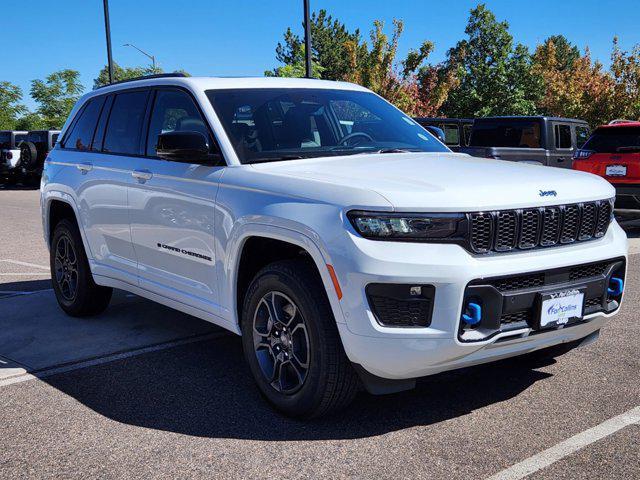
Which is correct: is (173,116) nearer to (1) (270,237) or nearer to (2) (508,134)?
(1) (270,237)

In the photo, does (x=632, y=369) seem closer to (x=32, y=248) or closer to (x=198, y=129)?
(x=198, y=129)

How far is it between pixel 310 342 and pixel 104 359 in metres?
2.06

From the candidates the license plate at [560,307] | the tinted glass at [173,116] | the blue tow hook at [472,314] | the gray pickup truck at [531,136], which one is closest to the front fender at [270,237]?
the blue tow hook at [472,314]

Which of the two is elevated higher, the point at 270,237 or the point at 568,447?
the point at 270,237

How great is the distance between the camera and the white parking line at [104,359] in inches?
193

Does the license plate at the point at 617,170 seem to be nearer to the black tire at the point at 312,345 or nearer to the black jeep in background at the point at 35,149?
the black tire at the point at 312,345

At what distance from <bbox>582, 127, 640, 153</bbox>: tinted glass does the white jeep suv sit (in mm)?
7499

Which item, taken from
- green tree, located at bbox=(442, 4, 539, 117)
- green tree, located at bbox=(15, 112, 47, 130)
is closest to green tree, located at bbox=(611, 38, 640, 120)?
green tree, located at bbox=(442, 4, 539, 117)

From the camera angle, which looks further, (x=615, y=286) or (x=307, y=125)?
(x=307, y=125)

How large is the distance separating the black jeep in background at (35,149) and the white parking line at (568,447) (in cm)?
2385

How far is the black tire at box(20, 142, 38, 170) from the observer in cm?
2527

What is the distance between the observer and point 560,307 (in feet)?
12.6

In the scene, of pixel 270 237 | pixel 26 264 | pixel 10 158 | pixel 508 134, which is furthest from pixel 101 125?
pixel 10 158

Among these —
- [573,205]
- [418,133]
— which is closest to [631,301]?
[418,133]
